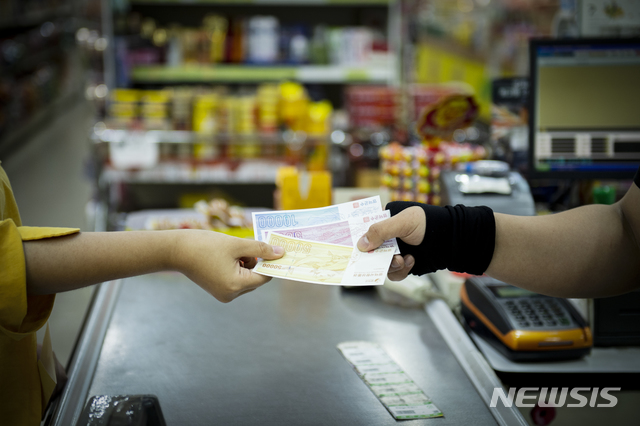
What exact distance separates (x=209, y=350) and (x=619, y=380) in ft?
3.30

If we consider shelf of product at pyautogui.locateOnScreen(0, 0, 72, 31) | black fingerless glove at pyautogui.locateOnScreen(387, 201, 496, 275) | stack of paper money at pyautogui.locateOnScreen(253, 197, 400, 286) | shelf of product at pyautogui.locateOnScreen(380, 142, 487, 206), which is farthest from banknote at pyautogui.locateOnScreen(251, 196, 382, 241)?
shelf of product at pyautogui.locateOnScreen(0, 0, 72, 31)

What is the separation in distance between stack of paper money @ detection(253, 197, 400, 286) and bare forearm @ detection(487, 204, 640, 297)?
0.24 metres

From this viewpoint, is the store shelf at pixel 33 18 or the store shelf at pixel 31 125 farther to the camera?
the store shelf at pixel 33 18

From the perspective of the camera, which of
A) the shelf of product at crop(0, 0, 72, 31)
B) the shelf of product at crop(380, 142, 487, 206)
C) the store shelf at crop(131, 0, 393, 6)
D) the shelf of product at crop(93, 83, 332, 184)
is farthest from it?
the shelf of product at crop(0, 0, 72, 31)

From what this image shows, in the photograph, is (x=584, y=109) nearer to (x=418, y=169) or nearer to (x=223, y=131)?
(x=418, y=169)

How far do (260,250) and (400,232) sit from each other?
0.92ft

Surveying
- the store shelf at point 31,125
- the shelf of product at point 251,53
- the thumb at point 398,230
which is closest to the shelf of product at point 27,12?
the store shelf at point 31,125

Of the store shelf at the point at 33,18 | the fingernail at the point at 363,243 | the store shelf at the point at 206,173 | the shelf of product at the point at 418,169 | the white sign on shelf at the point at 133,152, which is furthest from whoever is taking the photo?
the store shelf at the point at 33,18

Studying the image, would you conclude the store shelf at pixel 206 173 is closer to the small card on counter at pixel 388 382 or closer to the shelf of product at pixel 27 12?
the small card on counter at pixel 388 382

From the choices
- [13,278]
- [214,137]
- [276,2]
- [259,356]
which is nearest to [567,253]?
[259,356]

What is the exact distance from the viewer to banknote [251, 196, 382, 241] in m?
1.24

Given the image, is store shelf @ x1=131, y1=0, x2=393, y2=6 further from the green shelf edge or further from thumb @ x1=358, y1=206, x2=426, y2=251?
thumb @ x1=358, y1=206, x2=426, y2=251

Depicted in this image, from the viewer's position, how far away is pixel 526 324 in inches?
57.5

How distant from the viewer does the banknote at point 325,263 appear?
3.69 feet
